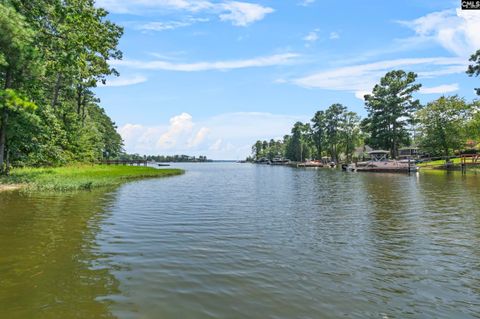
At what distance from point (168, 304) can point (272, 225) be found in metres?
8.85

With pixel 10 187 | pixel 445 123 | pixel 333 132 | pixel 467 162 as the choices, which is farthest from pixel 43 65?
pixel 333 132

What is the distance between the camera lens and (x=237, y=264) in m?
9.24

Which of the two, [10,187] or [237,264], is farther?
[10,187]

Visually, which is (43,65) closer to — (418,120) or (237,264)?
(237,264)

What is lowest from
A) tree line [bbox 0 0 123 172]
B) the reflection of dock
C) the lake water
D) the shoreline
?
the lake water

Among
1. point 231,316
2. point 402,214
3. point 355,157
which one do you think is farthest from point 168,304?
point 355,157

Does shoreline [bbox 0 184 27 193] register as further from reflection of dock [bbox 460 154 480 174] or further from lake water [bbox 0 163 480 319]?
reflection of dock [bbox 460 154 480 174]

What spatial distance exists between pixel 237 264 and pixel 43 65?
16629mm

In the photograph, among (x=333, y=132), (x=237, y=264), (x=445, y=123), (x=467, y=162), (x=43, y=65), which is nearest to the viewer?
(x=237, y=264)

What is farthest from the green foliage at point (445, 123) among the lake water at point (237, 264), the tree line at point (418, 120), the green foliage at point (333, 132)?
the lake water at point (237, 264)

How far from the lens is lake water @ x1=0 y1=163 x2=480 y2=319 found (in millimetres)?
6461

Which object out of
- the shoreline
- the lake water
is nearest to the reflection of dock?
the lake water

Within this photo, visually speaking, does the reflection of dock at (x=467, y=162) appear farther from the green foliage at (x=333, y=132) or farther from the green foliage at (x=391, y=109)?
the green foliage at (x=333, y=132)

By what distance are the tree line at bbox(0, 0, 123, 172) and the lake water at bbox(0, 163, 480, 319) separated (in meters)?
4.03
